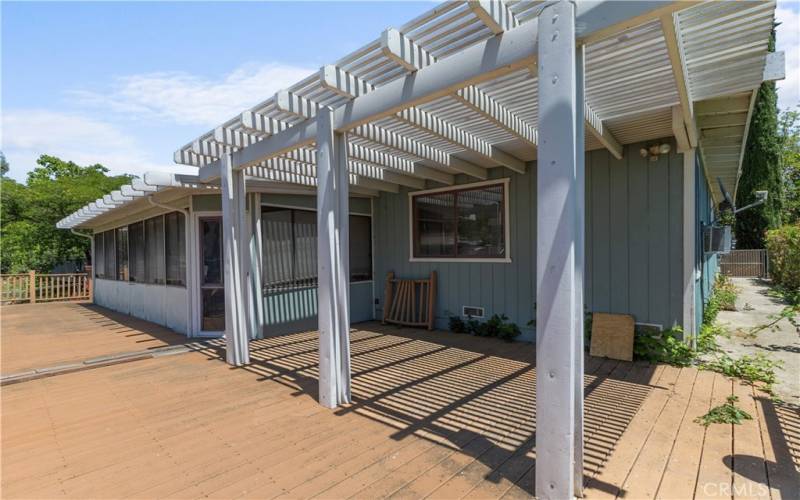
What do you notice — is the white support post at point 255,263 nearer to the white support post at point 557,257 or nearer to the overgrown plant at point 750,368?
the white support post at point 557,257

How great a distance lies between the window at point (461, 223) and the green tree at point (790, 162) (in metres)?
16.9

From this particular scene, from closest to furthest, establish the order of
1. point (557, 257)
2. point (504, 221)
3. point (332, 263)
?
1. point (557, 257)
2. point (332, 263)
3. point (504, 221)

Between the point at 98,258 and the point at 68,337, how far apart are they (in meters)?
5.60

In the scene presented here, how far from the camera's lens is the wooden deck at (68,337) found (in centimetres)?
487

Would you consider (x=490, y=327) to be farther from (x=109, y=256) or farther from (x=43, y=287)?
(x=43, y=287)

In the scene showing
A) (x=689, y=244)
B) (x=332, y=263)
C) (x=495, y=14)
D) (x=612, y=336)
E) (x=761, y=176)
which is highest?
(x=761, y=176)

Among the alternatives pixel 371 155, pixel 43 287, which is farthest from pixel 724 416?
pixel 43 287

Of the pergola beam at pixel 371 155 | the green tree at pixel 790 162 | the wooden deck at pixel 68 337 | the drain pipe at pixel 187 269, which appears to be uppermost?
the green tree at pixel 790 162

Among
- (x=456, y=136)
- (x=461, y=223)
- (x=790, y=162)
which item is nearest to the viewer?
(x=456, y=136)

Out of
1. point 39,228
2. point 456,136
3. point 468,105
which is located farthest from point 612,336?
point 39,228

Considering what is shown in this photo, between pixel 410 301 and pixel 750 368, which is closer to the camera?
pixel 750 368

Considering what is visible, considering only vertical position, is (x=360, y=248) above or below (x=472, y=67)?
below

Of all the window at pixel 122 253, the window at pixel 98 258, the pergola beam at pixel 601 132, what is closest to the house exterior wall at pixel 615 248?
the pergola beam at pixel 601 132

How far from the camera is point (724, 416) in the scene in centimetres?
277
